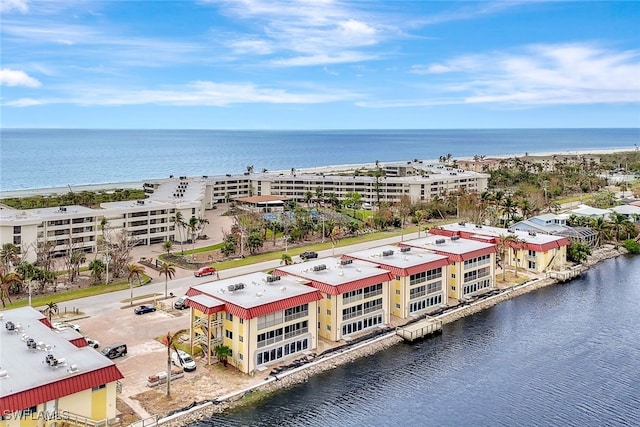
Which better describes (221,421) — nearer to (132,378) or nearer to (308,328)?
(132,378)

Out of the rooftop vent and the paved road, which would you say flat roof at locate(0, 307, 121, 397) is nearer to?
the paved road

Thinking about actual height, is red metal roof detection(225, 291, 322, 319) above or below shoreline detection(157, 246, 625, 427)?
above

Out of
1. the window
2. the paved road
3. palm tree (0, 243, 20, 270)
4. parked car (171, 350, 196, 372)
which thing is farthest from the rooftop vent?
palm tree (0, 243, 20, 270)

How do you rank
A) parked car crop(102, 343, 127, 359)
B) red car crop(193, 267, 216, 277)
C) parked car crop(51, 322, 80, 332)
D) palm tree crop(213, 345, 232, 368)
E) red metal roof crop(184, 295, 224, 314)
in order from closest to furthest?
red metal roof crop(184, 295, 224, 314) → palm tree crop(213, 345, 232, 368) → parked car crop(102, 343, 127, 359) → parked car crop(51, 322, 80, 332) → red car crop(193, 267, 216, 277)

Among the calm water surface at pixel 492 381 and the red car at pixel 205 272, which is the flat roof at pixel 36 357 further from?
the red car at pixel 205 272

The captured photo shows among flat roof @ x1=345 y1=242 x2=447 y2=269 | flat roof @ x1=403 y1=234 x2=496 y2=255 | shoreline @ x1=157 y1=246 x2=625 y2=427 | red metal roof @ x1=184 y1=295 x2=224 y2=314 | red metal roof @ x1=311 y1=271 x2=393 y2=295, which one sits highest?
flat roof @ x1=403 y1=234 x2=496 y2=255

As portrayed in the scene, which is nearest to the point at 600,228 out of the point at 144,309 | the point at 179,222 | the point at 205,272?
the point at 205,272

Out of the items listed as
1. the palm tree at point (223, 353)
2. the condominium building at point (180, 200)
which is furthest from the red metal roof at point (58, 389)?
the condominium building at point (180, 200)
